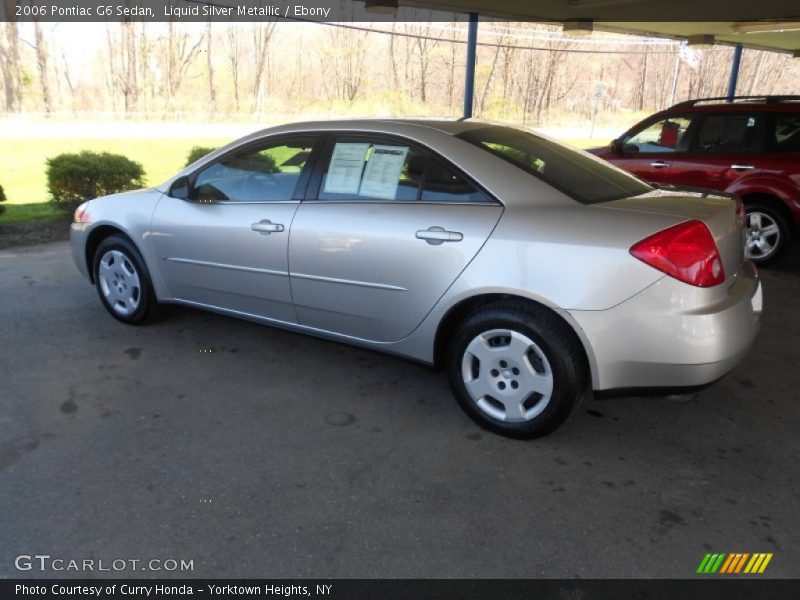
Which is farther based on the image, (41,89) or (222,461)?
(41,89)

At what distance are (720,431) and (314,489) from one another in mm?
2167

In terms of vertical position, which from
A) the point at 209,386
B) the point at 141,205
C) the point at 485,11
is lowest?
the point at 209,386

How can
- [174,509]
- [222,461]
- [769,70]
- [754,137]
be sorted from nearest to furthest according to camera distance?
[174,509], [222,461], [754,137], [769,70]

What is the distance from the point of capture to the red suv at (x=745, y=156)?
20.5 ft

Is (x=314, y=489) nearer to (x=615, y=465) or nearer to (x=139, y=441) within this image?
(x=139, y=441)

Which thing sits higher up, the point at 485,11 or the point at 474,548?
the point at 485,11

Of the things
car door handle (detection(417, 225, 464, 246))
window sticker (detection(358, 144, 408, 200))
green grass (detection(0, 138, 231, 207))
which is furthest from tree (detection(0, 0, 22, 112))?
car door handle (detection(417, 225, 464, 246))

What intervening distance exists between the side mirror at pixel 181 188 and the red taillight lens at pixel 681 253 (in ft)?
9.54

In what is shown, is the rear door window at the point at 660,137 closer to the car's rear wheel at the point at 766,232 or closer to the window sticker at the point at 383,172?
the car's rear wheel at the point at 766,232

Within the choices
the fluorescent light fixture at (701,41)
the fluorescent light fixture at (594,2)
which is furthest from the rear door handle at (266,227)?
the fluorescent light fixture at (701,41)

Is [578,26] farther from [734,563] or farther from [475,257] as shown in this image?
[734,563]

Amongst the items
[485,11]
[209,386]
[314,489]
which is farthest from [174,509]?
[485,11]

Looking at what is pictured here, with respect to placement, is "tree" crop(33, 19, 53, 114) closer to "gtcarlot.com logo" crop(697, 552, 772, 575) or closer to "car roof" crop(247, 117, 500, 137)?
"car roof" crop(247, 117, 500, 137)

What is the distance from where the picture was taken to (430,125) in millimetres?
3551
